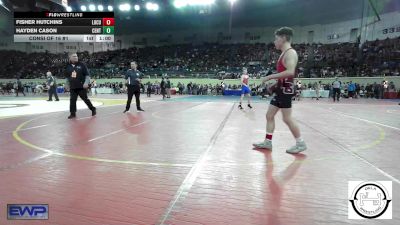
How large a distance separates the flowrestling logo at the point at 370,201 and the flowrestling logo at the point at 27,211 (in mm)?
2523

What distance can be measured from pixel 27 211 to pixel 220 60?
40421 millimetres

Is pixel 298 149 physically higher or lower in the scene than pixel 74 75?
lower

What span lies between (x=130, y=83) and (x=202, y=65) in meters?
30.2

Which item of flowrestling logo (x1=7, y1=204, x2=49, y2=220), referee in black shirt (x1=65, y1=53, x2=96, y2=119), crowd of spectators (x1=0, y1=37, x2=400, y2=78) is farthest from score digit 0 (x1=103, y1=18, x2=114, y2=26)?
flowrestling logo (x1=7, y1=204, x2=49, y2=220)

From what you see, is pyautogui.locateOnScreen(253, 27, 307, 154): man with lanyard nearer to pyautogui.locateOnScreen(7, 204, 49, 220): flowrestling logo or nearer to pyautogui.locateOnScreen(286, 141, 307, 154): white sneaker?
pyautogui.locateOnScreen(286, 141, 307, 154): white sneaker

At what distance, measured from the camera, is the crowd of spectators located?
1224 inches

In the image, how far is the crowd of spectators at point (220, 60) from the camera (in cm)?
3109

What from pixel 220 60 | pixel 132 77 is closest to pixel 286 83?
pixel 132 77

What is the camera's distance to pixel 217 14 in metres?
42.2

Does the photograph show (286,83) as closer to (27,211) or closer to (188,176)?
(188,176)
